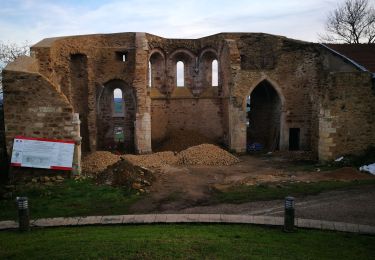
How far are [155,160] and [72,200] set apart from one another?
254 inches

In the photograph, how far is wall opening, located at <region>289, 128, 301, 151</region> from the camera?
65.7ft

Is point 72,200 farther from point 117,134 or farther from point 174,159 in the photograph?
point 117,134

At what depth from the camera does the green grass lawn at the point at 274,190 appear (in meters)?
10.3

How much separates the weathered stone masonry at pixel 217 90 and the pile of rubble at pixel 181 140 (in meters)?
0.73

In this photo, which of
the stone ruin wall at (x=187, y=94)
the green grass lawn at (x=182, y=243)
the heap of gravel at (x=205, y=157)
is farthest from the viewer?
the stone ruin wall at (x=187, y=94)

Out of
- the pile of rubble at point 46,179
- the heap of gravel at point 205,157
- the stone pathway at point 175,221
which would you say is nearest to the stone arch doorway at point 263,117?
the heap of gravel at point 205,157

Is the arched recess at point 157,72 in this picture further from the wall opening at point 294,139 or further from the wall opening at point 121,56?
the wall opening at point 294,139

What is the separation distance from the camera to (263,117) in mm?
22859

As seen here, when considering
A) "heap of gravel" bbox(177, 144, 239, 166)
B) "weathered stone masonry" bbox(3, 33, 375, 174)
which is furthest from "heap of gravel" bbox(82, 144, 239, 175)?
"weathered stone masonry" bbox(3, 33, 375, 174)

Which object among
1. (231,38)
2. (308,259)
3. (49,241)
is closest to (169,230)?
(49,241)

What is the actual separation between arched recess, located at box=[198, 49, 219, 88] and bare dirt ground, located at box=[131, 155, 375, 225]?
8301 mm

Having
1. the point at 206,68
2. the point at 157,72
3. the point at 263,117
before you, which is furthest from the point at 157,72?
the point at 263,117

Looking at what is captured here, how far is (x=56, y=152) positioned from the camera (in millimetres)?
12203

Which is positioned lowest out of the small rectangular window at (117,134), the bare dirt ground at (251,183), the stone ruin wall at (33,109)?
the bare dirt ground at (251,183)
